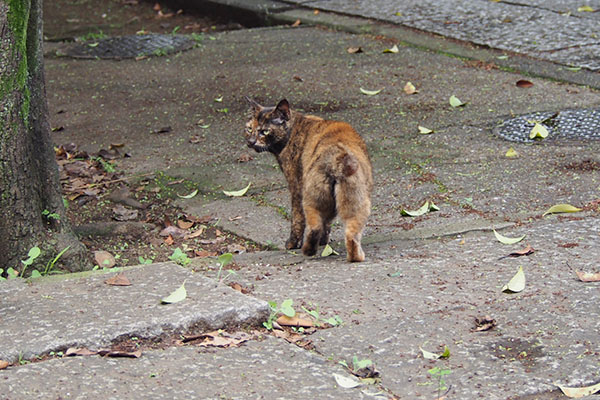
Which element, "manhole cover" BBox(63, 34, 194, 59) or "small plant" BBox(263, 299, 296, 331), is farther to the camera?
"manhole cover" BBox(63, 34, 194, 59)

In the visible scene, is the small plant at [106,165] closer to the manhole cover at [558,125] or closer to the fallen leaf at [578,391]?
the manhole cover at [558,125]

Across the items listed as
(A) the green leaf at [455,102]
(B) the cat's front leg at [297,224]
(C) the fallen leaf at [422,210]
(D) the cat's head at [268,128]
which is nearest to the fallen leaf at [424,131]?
(A) the green leaf at [455,102]

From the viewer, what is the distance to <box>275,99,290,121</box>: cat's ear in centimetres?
495

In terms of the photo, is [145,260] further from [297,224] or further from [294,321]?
[294,321]

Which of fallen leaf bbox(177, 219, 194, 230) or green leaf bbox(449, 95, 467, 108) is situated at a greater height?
green leaf bbox(449, 95, 467, 108)

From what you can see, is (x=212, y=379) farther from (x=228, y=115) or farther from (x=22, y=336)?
(x=228, y=115)

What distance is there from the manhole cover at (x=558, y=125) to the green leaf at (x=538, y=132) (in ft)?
0.09

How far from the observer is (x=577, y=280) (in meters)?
3.89

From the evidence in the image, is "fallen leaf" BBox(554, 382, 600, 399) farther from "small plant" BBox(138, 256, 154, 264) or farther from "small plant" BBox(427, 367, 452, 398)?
"small plant" BBox(138, 256, 154, 264)

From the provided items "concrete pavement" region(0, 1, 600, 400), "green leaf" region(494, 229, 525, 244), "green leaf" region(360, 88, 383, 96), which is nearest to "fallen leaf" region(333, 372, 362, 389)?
"concrete pavement" region(0, 1, 600, 400)

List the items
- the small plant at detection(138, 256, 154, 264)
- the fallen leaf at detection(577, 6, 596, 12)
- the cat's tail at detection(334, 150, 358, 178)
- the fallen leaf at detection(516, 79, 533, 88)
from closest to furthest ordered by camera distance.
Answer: the cat's tail at detection(334, 150, 358, 178) < the small plant at detection(138, 256, 154, 264) < the fallen leaf at detection(516, 79, 533, 88) < the fallen leaf at detection(577, 6, 596, 12)

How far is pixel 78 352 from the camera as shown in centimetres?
310

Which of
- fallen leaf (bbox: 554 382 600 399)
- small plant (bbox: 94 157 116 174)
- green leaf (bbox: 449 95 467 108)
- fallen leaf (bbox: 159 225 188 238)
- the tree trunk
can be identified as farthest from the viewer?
green leaf (bbox: 449 95 467 108)

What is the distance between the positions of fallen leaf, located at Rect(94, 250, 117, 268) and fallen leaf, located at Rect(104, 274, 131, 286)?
3.69ft
